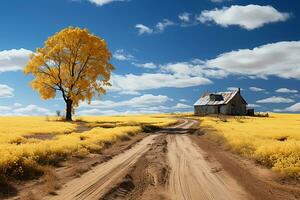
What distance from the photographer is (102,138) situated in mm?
31203

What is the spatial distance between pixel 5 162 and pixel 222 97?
99.6 metres

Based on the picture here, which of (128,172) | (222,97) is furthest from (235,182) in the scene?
(222,97)

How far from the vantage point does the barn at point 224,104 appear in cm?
10850

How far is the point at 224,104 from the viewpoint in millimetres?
108062

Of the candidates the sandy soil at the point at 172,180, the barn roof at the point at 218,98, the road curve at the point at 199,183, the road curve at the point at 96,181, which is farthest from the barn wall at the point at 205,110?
the road curve at the point at 96,181

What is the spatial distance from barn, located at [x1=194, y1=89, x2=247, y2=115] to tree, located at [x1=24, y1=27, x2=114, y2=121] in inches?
1967

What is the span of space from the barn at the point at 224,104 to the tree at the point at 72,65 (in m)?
50.0

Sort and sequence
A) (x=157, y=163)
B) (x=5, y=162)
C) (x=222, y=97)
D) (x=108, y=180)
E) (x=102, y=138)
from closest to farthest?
(x=108, y=180), (x=5, y=162), (x=157, y=163), (x=102, y=138), (x=222, y=97)

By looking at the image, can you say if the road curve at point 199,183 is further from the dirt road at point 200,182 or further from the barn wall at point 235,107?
the barn wall at point 235,107

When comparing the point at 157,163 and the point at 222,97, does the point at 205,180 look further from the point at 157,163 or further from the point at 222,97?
the point at 222,97

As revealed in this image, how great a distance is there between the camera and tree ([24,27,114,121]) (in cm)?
6500

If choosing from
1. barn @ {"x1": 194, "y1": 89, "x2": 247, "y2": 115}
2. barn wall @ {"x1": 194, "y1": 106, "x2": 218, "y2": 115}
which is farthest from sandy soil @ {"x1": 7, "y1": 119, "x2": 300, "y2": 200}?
barn wall @ {"x1": 194, "y1": 106, "x2": 218, "y2": 115}

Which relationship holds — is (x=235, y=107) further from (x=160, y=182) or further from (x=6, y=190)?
(x=6, y=190)

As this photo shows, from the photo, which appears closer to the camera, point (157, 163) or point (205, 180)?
point (205, 180)
